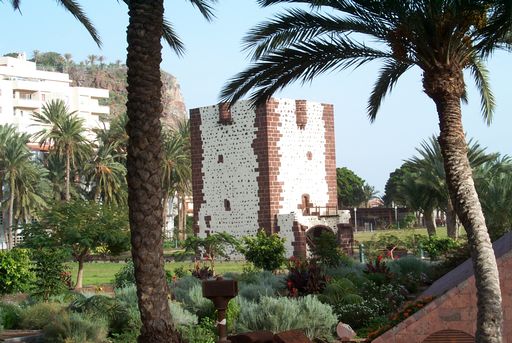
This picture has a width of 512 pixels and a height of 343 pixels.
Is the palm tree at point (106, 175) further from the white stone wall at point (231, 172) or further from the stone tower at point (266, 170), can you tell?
the white stone wall at point (231, 172)

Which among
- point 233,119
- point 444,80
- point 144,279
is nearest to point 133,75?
point 144,279

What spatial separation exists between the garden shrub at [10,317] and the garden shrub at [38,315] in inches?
3.8

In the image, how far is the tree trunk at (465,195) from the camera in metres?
8.74

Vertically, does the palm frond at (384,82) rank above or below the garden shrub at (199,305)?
above

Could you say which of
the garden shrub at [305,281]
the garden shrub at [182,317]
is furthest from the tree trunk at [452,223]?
the garden shrub at [182,317]

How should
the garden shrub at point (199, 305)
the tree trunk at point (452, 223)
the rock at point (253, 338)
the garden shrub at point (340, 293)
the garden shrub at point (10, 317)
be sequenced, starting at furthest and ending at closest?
1. the tree trunk at point (452, 223)
2. the garden shrub at point (340, 293)
3. the garden shrub at point (199, 305)
4. the garden shrub at point (10, 317)
5. the rock at point (253, 338)

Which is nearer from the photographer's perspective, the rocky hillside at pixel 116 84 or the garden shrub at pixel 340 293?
the garden shrub at pixel 340 293

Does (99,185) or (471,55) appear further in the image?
(99,185)

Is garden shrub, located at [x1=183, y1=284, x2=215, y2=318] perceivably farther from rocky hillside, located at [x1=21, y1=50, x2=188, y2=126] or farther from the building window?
rocky hillside, located at [x1=21, y1=50, x2=188, y2=126]

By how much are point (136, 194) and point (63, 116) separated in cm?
5670

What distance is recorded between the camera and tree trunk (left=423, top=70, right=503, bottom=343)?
28.7ft

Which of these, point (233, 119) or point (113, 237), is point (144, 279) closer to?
point (113, 237)

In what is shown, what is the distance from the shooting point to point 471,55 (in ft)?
32.6

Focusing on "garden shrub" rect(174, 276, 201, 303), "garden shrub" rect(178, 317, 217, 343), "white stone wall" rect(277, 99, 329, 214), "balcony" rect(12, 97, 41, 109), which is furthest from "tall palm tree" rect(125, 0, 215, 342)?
"balcony" rect(12, 97, 41, 109)
